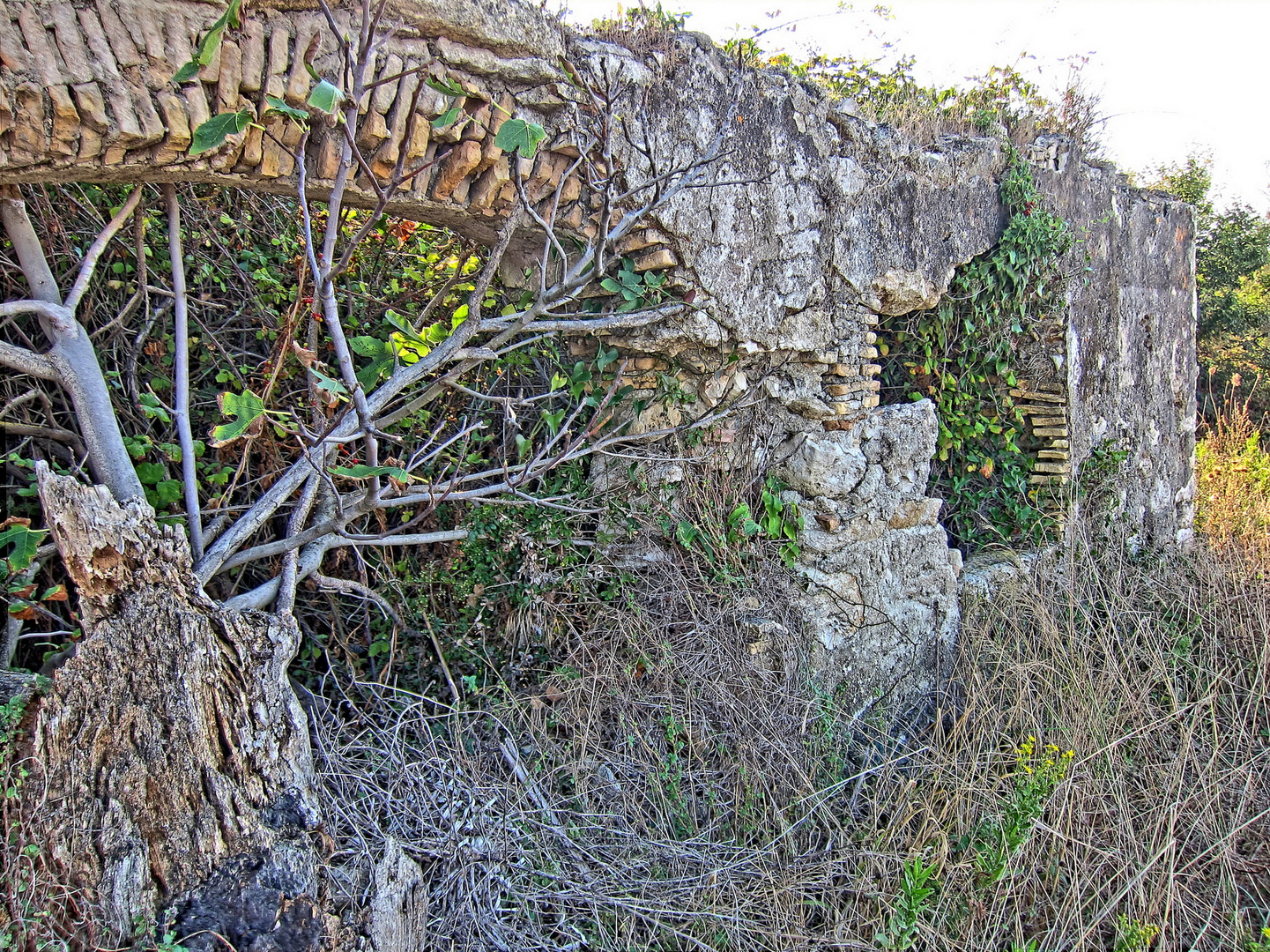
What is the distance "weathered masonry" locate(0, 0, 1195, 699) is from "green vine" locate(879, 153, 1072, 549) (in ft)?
0.53

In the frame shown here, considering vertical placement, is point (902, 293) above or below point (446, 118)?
below

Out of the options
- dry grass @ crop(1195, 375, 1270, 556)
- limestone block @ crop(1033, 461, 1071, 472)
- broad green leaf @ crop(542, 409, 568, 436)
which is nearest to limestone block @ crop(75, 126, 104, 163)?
broad green leaf @ crop(542, 409, 568, 436)

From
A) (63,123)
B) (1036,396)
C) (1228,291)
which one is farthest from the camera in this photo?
(1228,291)

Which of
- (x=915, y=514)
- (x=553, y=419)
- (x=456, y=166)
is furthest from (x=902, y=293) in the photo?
(x=456, y=166)

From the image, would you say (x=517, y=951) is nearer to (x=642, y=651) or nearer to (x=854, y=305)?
(x=642, y=651)

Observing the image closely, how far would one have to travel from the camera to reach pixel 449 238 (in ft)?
11.8

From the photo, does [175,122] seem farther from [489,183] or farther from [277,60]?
[489,183]

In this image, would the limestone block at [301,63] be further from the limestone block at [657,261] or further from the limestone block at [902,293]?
the limestone block at [902,293]

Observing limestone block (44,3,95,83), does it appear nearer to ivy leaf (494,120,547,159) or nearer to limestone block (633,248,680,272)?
ivy leaf (494,120,547,159)

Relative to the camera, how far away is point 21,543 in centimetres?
206

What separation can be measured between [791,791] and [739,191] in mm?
2335

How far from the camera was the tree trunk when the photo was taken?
6.26 ft

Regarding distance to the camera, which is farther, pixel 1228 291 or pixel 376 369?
pixel 1228 291

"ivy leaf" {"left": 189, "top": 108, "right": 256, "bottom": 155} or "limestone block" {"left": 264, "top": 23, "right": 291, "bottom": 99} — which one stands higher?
"limestone block" {"left": 264, "top": 23, "right": 291, "bottom": 99}
